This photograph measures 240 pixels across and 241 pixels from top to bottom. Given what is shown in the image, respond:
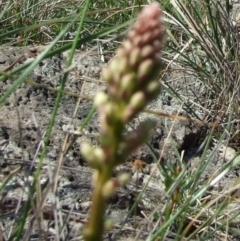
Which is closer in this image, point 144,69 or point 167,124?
point 144,69

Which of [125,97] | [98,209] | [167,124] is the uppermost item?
[125,97]

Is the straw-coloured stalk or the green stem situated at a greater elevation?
the straw-coloured stalk

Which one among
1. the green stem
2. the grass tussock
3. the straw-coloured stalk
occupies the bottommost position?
the grass tussock

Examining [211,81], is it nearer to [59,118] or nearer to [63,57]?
[63,57]

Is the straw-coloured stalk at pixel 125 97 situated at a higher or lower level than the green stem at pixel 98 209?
higher

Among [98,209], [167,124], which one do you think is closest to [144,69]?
[98,209]

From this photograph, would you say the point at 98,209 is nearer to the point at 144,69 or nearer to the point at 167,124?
the point at 144,69

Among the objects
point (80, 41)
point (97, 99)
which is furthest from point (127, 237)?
point (97, 99)

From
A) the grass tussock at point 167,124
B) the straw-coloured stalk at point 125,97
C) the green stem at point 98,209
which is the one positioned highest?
the straw-coloured stalk at point 125,97
